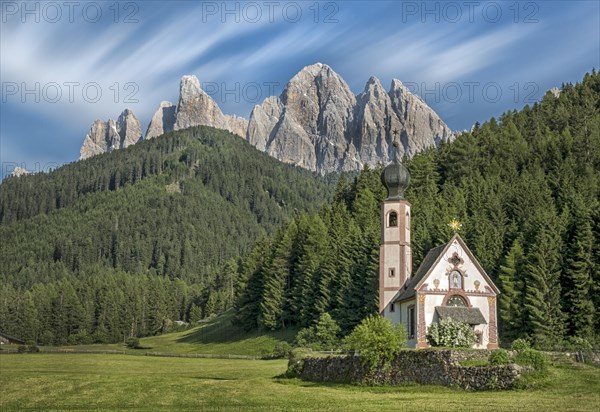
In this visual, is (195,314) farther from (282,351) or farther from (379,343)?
(379,343)

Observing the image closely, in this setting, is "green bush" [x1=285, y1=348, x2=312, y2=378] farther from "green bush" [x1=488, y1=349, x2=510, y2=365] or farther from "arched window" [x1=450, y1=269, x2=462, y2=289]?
"green bush" [x1=488, y1=349, x2=510, y2=365]

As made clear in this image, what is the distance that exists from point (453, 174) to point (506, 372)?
254ft

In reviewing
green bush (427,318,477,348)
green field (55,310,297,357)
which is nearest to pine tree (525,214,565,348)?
green bush (427,318,477,348)

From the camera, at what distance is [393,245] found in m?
61.0

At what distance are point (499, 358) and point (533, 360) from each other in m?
1.49

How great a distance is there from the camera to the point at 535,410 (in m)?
27.0

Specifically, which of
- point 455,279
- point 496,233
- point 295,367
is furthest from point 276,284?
point 295,367

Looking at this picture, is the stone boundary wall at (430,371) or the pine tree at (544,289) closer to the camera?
the stone boundary wall at (430,371)

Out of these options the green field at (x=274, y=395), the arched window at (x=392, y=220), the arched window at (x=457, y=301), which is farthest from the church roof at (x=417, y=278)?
the green field at (x=274, y=395)

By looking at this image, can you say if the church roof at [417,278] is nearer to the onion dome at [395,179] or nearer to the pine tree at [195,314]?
the onion dome at [395,179]

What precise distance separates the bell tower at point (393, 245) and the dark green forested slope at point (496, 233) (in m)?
8.62

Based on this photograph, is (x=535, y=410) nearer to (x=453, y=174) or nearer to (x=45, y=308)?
(x=453, y=174)

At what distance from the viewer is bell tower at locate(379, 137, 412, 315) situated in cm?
6047

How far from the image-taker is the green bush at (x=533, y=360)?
115 feet
